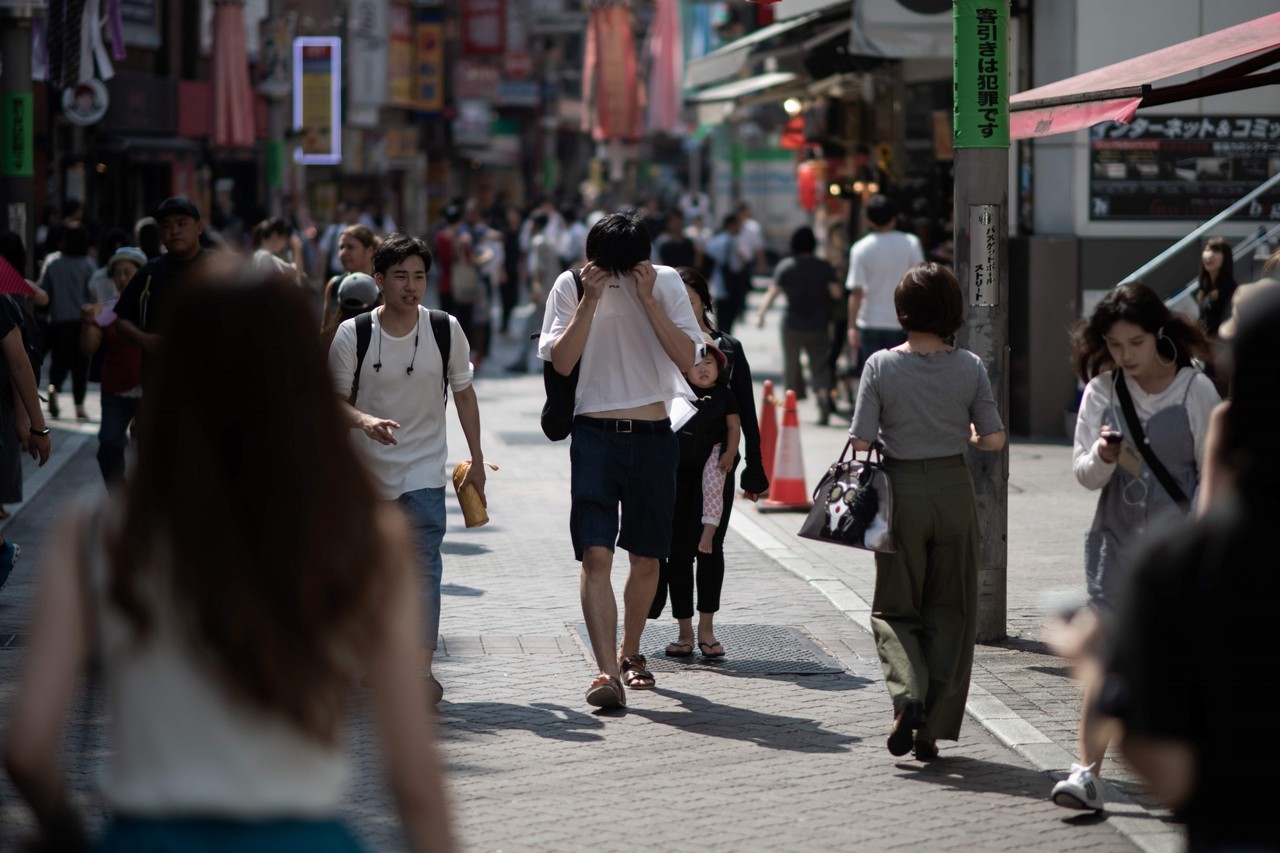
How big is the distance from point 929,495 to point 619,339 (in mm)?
1442

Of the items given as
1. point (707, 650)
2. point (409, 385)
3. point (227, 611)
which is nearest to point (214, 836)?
point (227, 611)

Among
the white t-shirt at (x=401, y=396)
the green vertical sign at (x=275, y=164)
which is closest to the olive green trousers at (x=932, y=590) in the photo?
the white t-shirt at (x=401, y=396)

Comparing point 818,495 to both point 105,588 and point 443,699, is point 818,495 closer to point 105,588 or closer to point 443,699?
point 443,699

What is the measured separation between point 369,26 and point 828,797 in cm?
3806

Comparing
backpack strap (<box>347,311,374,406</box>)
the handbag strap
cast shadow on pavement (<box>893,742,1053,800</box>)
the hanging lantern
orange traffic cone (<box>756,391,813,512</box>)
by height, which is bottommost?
cast shadow on pavement (<box>893,742,1053,800</box>)

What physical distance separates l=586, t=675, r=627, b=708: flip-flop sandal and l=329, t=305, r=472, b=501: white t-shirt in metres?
1.01

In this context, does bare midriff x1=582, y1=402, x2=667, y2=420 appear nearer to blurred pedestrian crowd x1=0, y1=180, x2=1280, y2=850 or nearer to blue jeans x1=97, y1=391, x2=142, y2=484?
blurred pedestrian crowd x1=0, y1=180, x2=1280, y2=850

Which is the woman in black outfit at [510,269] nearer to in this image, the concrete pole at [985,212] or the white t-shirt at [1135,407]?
the concrete pole at [985,212]

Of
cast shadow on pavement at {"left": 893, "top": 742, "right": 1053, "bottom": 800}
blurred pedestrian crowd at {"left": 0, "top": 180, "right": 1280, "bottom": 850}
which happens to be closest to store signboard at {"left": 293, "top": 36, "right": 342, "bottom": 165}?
blurred pedestrian crowd at {"left": 0, "top": 180, "right": 1280, "bottom": 850}

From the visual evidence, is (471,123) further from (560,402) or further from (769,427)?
(560,402)

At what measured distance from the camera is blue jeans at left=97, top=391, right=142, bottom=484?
9484 millimetres

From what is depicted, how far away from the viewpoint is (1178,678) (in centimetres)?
255

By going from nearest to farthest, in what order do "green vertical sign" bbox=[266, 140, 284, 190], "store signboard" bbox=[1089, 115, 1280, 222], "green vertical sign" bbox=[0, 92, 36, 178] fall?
"store signboard" bbox=[1089, 115, 1280, 222] < "green vertical sign" bbox=[0, 92, 36, 178] < "green vertical sign" bbox=[266, 140, 284, 190]

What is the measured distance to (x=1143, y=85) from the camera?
745 cm
